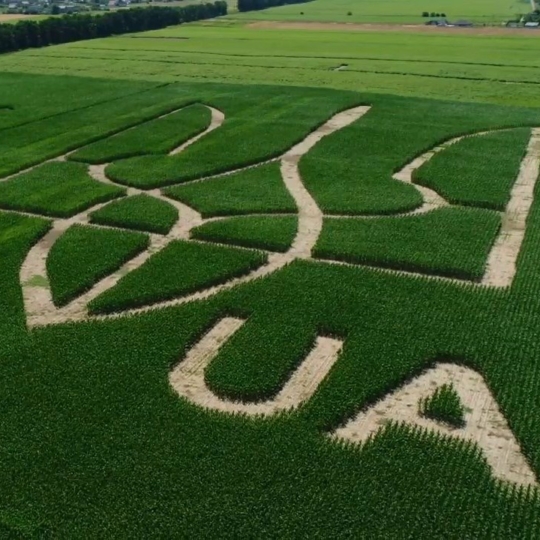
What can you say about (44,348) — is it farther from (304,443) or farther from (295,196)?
(295,196)

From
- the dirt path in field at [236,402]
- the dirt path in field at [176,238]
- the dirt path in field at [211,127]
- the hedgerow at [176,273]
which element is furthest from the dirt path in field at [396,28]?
the dirt path in field at [236,402]

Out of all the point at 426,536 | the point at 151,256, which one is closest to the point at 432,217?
the point at 151,256

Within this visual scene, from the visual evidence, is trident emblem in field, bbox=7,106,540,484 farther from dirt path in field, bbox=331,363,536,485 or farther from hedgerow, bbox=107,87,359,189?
hedgerow, bbox=107,87,359,189

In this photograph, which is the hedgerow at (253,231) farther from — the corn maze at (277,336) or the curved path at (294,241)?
the curved path at (294,241)

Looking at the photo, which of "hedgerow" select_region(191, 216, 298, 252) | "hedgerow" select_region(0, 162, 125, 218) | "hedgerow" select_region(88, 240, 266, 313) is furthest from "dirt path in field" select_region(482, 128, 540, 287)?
"hedgerow" select_region(0, 162, 125, 218)

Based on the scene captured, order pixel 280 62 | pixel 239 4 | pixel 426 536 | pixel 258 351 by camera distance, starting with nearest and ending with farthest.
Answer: pixel 426 536 < pixel 258 351 < pixel 280 62 < pixel 239 4

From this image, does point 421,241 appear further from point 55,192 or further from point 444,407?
point 55,192
